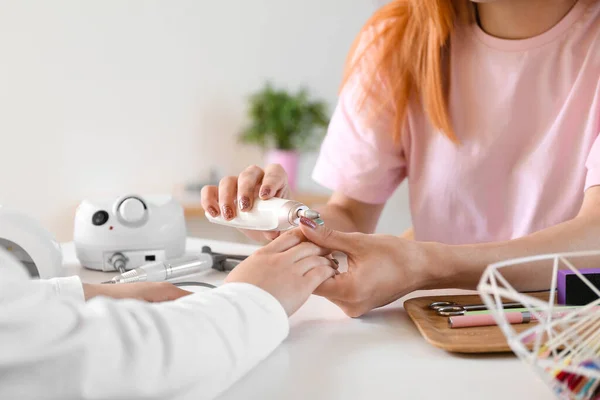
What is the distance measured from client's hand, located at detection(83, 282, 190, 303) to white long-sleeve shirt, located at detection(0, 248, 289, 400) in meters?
0.16

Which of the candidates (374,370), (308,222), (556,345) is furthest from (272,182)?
(556,345)

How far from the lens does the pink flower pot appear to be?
239 centimetres

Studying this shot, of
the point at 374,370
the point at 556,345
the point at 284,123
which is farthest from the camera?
the point at 284,123

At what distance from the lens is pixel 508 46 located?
3.65 ft

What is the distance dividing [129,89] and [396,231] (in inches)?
47.0

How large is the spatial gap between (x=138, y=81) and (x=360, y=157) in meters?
1.26

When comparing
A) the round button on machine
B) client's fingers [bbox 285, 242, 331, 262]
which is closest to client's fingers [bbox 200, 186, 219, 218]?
the round button on machine

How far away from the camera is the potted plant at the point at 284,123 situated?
2.33m

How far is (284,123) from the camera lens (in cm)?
234

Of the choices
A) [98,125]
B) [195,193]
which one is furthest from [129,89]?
[195,193]

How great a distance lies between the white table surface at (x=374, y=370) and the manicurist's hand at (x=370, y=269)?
3 centimetres

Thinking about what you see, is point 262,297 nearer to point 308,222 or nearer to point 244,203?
point 308,222

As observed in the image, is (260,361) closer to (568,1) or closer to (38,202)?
(568,1)

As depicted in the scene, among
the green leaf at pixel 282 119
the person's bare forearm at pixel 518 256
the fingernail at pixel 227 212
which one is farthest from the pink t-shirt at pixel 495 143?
the green leaf at pixel 282 119
